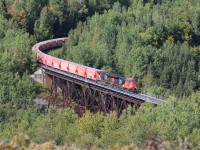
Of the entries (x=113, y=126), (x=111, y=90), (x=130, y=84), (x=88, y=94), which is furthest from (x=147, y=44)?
(x=113, y=126)

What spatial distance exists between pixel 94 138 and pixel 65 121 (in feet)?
18.1

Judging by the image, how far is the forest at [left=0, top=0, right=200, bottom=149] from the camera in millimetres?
34781

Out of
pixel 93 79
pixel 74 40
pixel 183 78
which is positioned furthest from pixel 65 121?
pixel 74 40

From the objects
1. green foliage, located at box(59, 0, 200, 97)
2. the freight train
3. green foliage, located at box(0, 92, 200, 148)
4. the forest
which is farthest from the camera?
green foliage, located at box(59, 0, 200, 97)

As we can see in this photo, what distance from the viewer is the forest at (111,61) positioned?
3478 centimetres

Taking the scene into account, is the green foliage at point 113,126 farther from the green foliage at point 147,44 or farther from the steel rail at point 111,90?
the green foliage at point 147,44

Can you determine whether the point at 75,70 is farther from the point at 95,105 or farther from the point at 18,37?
the point at 18,37

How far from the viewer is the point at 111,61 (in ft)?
189

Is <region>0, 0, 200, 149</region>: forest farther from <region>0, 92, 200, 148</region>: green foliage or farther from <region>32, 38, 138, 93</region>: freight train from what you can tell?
<region>32, 38, 138, 93</region>: freight train

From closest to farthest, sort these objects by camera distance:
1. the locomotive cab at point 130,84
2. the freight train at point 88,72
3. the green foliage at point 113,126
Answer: the green foliage at point 113,126
the locomotive cab at point 130,84
the freight train at point 88,72

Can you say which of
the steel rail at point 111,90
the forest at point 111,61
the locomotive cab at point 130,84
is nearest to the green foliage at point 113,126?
the forest at point 111,61

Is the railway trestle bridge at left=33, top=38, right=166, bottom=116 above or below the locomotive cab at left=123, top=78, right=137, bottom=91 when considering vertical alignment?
below

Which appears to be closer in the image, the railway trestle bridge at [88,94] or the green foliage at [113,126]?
the green foliage at [113,126]

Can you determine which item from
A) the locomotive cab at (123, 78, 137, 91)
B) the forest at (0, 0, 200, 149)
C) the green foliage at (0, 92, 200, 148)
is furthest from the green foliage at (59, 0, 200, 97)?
the green foliage at (0, 92, 200, 148)
